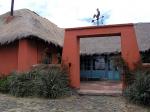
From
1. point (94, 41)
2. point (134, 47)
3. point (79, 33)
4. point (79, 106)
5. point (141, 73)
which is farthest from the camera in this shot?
point (94, 41)

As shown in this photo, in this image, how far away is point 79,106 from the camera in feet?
38.7

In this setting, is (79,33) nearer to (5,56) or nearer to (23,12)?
(5,56)

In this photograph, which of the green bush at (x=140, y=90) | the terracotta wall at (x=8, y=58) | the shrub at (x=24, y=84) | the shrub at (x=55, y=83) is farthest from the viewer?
the terracotta wall at (x=8, y=58)

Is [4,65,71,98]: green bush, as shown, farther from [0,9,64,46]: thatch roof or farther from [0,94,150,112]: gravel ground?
[0,9,64,46]: thatch roof

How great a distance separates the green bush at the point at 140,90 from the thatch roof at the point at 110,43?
1047cm

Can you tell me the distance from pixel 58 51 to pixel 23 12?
3957 mm

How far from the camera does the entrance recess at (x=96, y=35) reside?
14250mm

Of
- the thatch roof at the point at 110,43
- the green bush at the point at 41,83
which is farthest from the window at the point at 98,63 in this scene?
the green bush at the point at 41,83

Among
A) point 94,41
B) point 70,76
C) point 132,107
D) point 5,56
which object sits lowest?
point 132,107

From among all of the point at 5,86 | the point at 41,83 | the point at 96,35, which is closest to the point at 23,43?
the point at 5,86

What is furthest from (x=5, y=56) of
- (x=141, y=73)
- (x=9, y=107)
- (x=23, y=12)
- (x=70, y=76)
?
(x=141, y=73)

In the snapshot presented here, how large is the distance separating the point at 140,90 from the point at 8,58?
371 inches

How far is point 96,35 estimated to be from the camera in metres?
14.9

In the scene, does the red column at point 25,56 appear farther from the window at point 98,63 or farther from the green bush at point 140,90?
the window at point 98,63
